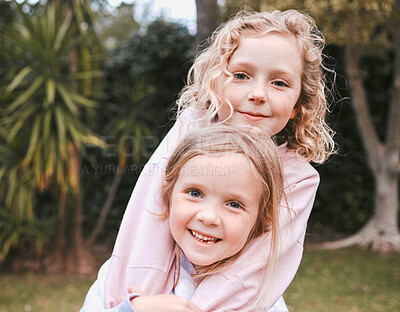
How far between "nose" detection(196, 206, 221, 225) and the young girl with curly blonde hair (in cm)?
20

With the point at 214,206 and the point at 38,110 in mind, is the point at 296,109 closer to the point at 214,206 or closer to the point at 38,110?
the point at 214,206

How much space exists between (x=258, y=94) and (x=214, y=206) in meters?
0.42

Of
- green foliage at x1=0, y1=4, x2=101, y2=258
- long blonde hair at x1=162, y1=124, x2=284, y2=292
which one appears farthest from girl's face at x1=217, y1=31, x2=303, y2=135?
green foliage at x1=0, y1=4, x2=101, y2=258

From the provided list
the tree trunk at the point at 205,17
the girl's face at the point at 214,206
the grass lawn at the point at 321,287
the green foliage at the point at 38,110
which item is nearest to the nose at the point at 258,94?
the girl's face at the point at 214,206

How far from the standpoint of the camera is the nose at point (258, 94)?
1.48 m

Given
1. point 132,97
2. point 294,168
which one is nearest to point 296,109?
point 294,168

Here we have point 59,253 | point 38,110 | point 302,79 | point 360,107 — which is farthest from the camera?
point 360,107

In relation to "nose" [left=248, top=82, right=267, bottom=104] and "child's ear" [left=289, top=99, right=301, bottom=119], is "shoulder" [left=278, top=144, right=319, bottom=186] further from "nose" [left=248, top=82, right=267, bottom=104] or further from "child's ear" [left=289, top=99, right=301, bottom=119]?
"nose" [left=248, top=82, right=267, bottom=104]

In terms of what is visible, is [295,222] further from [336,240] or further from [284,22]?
[336,240]

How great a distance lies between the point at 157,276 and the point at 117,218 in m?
7.20

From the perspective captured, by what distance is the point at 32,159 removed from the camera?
236 inches

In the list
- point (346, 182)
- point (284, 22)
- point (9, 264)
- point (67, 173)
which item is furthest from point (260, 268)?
point (346, 182)

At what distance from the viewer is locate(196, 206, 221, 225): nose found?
1326 millimetres

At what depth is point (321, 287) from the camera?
18.9ft
